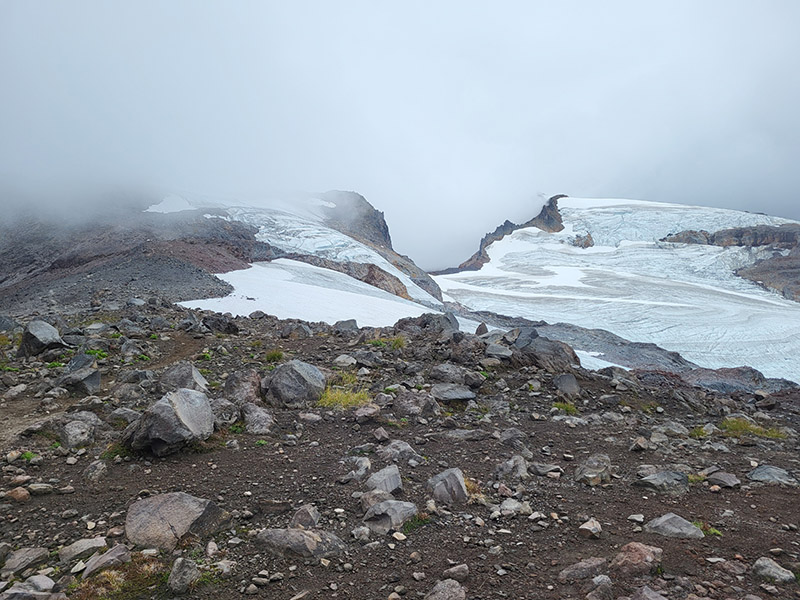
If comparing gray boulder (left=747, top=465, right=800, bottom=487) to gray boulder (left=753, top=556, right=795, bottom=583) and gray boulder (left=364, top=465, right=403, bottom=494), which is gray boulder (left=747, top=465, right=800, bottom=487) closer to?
gray boulder (left=753, top=556, right=795, bottom=583)

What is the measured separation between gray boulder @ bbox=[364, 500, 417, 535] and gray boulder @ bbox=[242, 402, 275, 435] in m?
2.01

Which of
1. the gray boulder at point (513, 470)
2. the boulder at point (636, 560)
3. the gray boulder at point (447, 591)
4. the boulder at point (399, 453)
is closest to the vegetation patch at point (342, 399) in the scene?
the boulder at point (399, 453)

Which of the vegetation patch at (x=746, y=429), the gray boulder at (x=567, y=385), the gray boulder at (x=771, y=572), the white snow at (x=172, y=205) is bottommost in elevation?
the vegetation patch at (x=746, y=429)

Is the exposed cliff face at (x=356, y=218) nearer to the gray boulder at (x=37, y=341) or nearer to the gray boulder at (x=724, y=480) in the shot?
the gray boulder at (x=37, y=341)

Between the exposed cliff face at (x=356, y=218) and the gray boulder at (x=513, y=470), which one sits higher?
the exposed cliff face at (x=356, y=218)

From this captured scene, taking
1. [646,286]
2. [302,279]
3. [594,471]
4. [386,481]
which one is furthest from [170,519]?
[646,286]

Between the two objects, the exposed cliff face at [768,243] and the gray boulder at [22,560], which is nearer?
the gray boulder at [22,560]

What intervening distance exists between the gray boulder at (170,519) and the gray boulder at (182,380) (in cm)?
276

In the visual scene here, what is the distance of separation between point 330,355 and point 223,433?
13.1 feet

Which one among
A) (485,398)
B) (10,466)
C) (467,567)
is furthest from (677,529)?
(10,466)

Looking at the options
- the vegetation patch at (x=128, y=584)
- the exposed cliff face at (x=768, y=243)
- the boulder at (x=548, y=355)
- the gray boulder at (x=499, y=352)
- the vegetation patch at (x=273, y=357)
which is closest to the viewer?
the vegetation patch at (x=128, y=584)

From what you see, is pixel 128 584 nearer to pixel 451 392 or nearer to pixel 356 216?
pixel 451 392

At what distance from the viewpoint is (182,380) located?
6.37 metres

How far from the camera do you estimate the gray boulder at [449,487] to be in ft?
13.5
